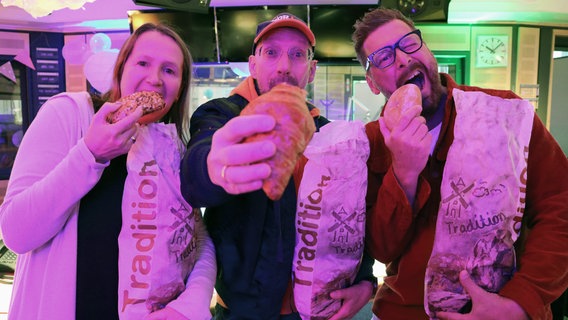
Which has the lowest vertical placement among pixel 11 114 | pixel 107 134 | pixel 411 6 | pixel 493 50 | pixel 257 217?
pixel 11 114

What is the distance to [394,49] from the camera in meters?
1.37

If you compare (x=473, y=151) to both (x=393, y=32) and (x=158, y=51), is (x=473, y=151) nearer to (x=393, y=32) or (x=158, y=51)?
(x=393, y=32)

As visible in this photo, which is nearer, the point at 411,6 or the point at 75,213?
the point at 75,213

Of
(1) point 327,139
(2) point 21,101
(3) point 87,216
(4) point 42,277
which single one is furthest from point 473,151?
(2) point 21,101

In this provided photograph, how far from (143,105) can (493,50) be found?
530 centimetres

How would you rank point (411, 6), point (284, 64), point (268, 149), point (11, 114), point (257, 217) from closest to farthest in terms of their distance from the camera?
1. point (268, 149)
2. point (257, 217)
3. point (284, 64)
4. point (411, 6)
5. point (11, 114)

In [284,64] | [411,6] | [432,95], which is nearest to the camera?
[284,64]

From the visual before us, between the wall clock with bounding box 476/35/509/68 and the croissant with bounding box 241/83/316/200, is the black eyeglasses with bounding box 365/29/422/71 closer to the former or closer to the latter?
the croissant with bounding box 241/83/316/200

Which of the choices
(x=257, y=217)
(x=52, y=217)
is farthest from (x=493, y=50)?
(x=52, y=217)

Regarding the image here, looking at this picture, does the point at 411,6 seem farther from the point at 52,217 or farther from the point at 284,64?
the point at 52,217

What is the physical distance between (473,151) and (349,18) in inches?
165

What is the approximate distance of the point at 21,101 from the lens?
543 centimetres

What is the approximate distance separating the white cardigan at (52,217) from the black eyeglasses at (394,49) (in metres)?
0.92

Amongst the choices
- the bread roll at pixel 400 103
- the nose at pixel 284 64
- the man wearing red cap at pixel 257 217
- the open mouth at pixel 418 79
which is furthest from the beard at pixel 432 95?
the nose at pixel 284 64
